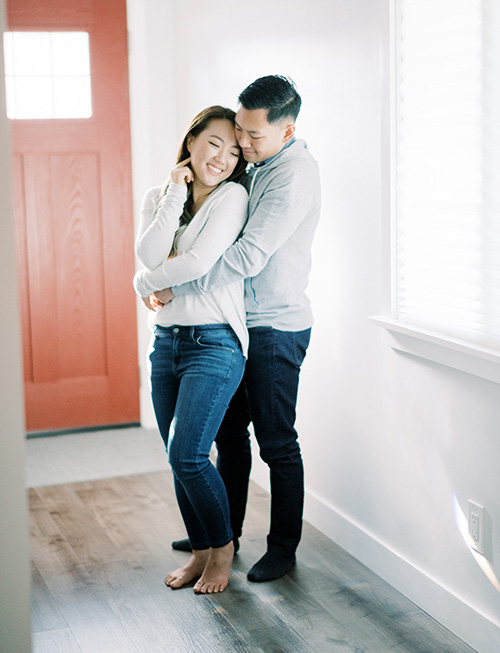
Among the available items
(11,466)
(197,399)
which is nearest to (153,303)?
(197,399)

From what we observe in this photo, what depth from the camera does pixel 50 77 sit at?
13.0 feet

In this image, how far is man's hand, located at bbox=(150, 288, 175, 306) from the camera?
7.67 feet

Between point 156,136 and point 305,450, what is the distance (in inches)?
75.8

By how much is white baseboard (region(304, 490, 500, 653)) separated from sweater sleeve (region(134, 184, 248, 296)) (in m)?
1.05

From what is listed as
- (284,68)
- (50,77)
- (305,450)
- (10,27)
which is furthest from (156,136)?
(305,450)

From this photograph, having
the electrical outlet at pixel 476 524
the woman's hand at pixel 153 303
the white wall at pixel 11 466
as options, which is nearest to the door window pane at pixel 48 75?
the woman's hand at pixel 153 303

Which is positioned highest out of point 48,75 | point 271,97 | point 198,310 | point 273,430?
point 48,75

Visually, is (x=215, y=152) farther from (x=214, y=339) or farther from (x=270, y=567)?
(x=270, y=567)

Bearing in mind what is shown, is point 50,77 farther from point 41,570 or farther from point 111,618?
point 111,618

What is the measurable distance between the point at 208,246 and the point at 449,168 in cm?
67

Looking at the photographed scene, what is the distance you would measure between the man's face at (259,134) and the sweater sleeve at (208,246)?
110mm

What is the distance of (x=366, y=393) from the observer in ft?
8.49

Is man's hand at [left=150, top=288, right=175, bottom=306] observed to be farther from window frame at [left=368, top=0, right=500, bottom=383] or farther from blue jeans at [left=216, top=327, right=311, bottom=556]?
window frame at [left=368, top=0, right=500, bottom=383]

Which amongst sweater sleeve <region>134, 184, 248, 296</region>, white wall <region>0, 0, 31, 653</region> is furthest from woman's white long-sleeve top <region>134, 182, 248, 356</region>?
white wall <region>0, 0, 31, 653</region>
